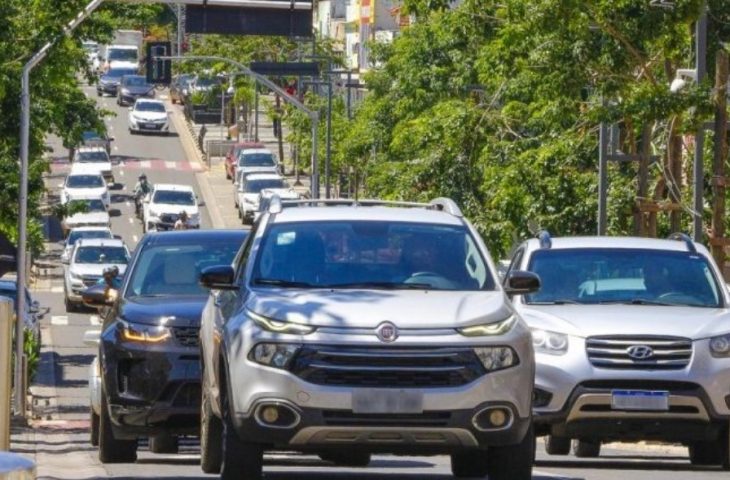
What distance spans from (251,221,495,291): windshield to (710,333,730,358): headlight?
2665 millimetres

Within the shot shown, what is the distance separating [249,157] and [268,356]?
67199 mm

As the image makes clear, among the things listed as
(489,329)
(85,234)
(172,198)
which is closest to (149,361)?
(489,329)

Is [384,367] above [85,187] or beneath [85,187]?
above

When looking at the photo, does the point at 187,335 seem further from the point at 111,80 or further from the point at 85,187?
the point at 111,80

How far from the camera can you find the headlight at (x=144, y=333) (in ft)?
49.1

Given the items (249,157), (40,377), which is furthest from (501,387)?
(249,157)

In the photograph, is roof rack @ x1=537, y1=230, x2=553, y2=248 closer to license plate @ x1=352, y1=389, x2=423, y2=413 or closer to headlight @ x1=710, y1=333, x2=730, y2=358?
headlight @ x1=710, y1=333, x2=730, y2=358

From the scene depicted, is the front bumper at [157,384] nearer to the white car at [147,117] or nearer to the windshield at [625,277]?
the windshield at [625,277]

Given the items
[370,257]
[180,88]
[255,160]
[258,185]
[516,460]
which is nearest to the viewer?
[516,460]

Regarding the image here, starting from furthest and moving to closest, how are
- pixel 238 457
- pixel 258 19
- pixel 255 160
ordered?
pixel 255 160, pixel 258 19, pixel 238 457

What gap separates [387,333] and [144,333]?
3873mm

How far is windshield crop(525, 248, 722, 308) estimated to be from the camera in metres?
16.0

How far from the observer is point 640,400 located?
15.0m

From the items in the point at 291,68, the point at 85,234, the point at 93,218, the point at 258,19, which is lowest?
the point at 93,218
